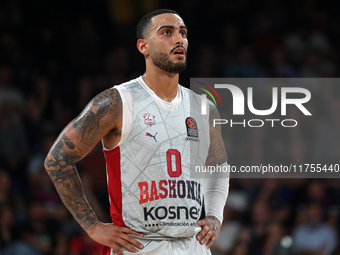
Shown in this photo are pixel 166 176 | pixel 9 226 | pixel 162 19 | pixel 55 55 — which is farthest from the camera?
pixel 55 55

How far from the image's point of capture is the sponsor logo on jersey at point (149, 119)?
12.5ft

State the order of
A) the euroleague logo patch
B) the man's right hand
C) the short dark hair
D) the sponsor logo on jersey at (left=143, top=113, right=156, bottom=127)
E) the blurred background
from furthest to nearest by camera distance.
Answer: the blurred background, the short dark hair, the euroleague logo patch, the sponsor logo on jersey at (left=143, top=113, right=156, bottom=127), the man's right hand

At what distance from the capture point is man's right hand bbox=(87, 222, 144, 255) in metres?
3.67

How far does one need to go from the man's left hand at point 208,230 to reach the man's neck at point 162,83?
2.84 feet

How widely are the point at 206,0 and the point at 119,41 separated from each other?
5.32 feet

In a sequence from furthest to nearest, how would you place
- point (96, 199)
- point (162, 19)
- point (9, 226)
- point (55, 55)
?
point (55, 55) → point (96, 199) → point (9, 226) → point (162, 19)

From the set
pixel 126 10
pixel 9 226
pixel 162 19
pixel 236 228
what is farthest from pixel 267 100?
pixel 162 19

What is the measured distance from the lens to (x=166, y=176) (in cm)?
374

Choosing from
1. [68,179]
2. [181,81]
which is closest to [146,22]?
[68,179]

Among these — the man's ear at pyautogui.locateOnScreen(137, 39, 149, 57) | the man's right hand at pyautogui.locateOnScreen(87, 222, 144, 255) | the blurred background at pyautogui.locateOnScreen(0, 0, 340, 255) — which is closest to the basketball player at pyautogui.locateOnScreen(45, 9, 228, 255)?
the man's right hand at pyautogui.locateOnScreen(87, 222, 144, 255)

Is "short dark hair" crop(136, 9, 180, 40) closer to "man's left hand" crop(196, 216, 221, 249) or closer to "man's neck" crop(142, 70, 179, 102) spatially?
"man's neck" crop(142, 70, 179, 102)

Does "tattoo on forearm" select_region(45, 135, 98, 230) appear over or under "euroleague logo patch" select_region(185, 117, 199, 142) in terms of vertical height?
under

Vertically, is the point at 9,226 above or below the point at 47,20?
below

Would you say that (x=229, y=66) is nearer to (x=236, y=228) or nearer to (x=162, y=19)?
(x=236, y=228)
